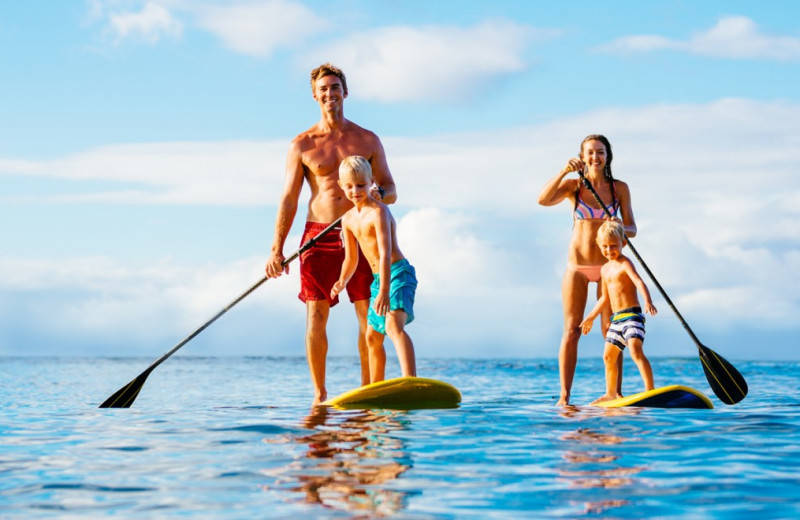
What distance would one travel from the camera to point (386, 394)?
280 inches

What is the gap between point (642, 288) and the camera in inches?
293

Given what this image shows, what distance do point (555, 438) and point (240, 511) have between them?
251 cm

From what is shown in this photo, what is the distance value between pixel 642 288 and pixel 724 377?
166cm

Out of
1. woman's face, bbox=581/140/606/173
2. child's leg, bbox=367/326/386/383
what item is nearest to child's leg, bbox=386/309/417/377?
child's leg, bbox=367/326/386/383

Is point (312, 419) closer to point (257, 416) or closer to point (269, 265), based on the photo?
point (257, 416)

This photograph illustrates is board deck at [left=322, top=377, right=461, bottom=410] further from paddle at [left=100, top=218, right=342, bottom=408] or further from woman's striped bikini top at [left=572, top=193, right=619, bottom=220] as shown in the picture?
woman's striped bikini top at [left=572, top=193, right=619, bottom=220]

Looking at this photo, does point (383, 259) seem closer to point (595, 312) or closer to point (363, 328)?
point (363, 328)

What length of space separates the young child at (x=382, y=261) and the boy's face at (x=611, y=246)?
1722 millimetres

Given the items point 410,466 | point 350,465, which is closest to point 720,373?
point 410,466

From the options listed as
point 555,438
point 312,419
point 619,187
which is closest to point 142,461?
point 312,419

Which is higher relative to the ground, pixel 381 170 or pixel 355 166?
pixel 381 170

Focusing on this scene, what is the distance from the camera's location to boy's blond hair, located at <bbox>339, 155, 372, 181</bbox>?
22.7ft

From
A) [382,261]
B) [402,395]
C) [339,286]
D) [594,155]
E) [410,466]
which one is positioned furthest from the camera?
[594,155]

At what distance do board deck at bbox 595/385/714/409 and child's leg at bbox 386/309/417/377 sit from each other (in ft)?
5.72
